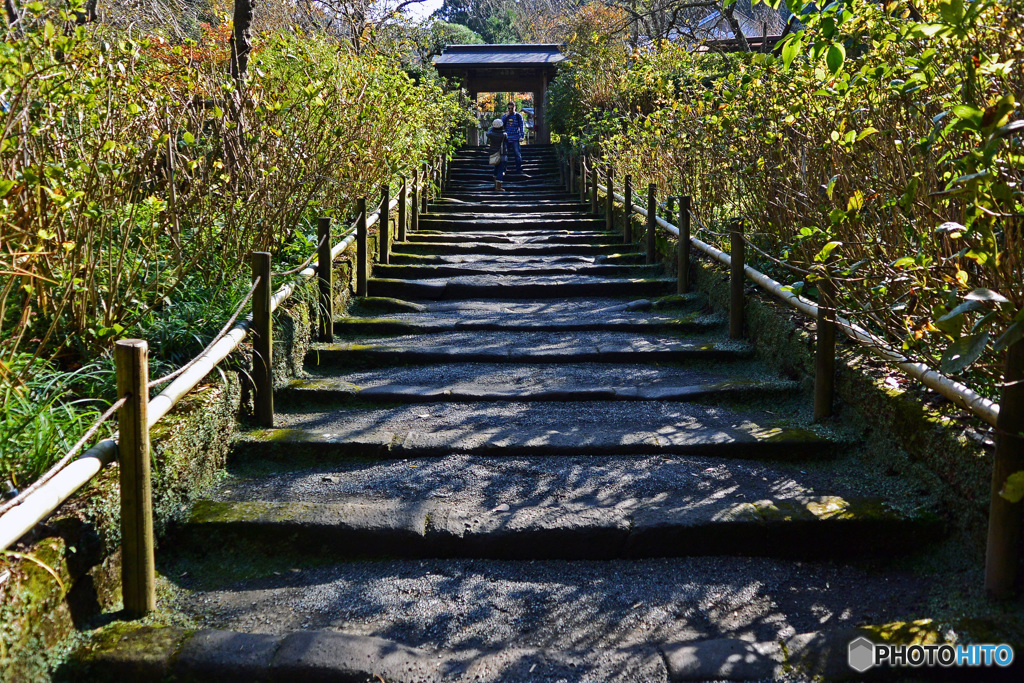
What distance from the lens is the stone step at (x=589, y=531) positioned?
10.1 ft

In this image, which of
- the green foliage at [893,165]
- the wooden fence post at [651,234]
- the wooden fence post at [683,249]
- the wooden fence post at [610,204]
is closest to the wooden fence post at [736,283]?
the green foliage at [893,165]

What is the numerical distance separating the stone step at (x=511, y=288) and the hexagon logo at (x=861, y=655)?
473 cm

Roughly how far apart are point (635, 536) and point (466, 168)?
1547 centimetres

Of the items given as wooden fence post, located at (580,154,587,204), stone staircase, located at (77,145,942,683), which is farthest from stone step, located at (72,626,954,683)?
Answer: wooden fence post, located at (580,154,587,204)

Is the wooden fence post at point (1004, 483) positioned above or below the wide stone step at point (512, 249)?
below

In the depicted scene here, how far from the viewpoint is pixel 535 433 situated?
4090mm

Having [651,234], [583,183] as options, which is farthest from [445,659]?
[583,183]

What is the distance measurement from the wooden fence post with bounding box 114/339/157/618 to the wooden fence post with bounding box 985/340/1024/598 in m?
2.54

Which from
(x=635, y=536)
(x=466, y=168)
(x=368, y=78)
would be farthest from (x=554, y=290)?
(x=466, y=168)

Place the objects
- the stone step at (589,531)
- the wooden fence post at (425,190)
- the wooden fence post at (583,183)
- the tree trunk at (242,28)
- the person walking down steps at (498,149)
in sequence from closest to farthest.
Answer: the stone step at (589,531) → the tree trunk at (242,28) → the wooden fence post at (425,190) → the wooden fence post at (583,183) → the person walking down steps at (498,149)

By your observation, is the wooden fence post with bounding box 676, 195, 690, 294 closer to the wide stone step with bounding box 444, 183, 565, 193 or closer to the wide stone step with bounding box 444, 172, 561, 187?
the wide stone step with bounding box 444, 183, 565, 193

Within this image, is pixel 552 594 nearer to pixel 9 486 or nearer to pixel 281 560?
pixel 281 560

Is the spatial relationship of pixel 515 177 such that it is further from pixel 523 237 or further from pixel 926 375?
pixel 926 375

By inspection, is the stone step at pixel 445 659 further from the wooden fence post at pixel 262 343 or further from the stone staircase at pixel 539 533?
the wooden fence post at pixel 262 343
